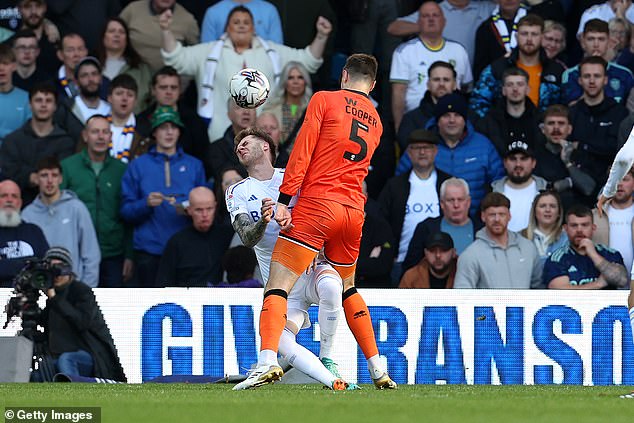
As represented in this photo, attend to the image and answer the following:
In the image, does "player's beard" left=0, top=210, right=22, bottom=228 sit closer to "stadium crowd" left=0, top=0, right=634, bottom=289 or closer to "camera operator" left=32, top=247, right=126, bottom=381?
"stadium crowd" left=0, top=0, right=634, bottom=289

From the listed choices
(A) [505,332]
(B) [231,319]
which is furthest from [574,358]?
(B) [231,319]

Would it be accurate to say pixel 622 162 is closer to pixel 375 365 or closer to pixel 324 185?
pixel 324 185

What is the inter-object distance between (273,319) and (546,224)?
6.20 metres

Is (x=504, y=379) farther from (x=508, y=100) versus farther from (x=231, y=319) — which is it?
(x=508, y=100)

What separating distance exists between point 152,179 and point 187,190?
43cm

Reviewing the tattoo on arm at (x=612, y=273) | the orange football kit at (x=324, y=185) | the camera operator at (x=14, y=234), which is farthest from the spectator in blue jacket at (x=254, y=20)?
the orange football kit at (x=324, y=185)

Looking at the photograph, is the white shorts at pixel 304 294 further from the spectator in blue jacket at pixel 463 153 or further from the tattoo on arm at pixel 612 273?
the spectator in blue jacket at pixel 463 153

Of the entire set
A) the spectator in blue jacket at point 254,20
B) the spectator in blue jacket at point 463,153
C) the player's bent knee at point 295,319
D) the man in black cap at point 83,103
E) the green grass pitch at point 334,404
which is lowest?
the green grass pitch at point 334,404

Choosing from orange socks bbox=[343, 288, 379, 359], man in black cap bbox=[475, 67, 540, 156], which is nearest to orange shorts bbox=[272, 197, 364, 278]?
orange socks bbox=[343, 288, 379, 359]

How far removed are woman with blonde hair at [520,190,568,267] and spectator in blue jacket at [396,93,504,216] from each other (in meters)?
0.96

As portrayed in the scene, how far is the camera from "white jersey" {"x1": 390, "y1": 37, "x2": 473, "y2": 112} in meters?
18.1

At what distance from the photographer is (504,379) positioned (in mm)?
14055

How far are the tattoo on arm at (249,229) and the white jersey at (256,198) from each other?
102mm

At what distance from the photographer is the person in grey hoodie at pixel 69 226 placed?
16.0m
